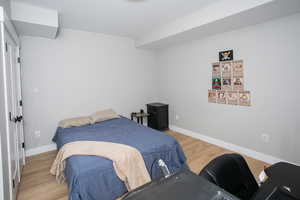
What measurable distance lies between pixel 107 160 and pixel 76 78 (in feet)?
7.56

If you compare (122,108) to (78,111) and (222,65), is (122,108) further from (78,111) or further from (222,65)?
(222,65)

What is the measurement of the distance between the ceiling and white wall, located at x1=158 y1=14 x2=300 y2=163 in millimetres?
986

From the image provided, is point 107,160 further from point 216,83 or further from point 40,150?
point 216,83

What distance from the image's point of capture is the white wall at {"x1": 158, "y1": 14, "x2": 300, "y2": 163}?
235 centimetres

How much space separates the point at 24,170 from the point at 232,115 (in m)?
3.71

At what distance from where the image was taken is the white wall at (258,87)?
2354 mm

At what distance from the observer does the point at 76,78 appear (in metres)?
3.49

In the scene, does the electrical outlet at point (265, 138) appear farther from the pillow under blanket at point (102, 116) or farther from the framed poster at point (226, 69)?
the pillow under blanket at point (102, 116)

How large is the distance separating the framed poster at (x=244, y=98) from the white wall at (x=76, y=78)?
243 cm

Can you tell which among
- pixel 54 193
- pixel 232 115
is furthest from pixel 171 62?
pixel 54 193

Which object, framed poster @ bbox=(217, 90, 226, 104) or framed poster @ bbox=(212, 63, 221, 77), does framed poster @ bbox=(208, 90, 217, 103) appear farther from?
framed poster @ bbox=(212, 63, 221, 77)

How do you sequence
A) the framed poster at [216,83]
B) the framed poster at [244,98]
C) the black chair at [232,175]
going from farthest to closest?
the framed poster at [216,83] < the framed poster at [244,98] < the black chair at [232,175]

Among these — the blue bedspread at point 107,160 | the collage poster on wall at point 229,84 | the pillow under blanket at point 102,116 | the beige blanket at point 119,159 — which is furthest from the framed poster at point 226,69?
the pillow under blanket at point 102,116

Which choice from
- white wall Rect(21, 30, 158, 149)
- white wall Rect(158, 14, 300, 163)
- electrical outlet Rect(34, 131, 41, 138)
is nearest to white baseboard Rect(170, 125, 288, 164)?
white wall Rect(158, 14, 300, 163)
